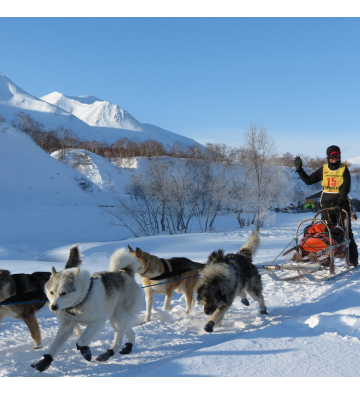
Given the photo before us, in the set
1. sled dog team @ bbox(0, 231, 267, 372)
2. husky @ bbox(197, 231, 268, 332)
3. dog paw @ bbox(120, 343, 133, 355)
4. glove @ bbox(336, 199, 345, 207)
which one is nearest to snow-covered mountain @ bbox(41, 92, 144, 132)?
glove @ bbox(336, 199, 345, 207)

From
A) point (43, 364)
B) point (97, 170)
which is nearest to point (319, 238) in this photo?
point (43, 364)

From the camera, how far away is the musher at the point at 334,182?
6668mm

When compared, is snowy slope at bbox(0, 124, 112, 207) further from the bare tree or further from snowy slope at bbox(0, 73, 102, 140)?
snowy slope at bbox(0, 73, 102, 140)

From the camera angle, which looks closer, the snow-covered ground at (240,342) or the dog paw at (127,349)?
the snow-covered ground at (240,342)

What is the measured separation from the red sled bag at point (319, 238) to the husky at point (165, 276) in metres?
2.47

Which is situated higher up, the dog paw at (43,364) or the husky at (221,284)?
the husky at (221,284)

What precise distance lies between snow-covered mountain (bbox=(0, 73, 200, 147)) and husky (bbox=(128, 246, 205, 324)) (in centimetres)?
7092

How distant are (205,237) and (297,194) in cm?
3606

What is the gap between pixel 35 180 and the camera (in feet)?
113

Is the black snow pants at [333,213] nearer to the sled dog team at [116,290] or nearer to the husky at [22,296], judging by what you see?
the sled dog team at [116,290]

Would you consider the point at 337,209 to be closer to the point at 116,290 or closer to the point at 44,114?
the point at 116,290

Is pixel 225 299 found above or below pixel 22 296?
below

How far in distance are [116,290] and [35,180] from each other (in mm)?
33963

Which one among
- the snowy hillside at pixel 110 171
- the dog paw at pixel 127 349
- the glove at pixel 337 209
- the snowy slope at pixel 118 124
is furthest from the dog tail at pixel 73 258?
the snowy slope at pixel 118 124
